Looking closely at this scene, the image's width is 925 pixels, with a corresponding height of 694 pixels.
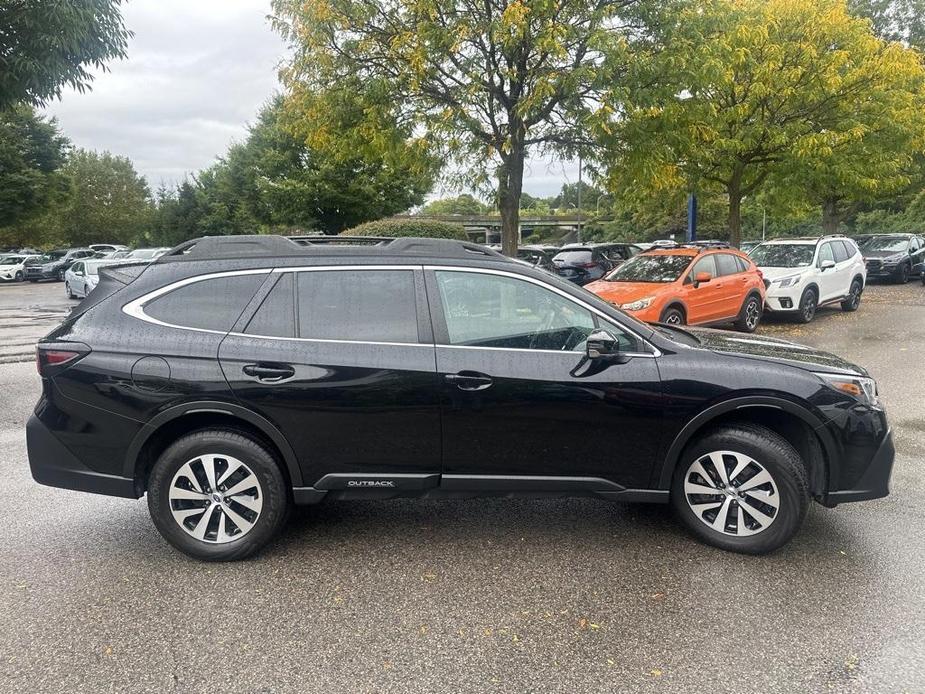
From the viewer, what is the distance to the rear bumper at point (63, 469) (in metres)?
3.58

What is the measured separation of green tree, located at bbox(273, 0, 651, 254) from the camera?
376 inches

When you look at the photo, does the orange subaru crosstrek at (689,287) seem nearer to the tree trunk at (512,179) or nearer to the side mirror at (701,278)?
the side mirror at (701,278)

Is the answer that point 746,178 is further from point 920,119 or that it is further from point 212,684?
point 212,684

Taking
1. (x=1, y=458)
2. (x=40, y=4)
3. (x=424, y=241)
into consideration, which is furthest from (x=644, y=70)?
(x=40, y=4)

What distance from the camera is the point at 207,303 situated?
145 inches

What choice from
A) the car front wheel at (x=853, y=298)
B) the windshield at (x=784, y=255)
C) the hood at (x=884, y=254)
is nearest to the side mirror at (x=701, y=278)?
the windshield at (x=784, y=255)

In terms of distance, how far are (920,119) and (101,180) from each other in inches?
2365

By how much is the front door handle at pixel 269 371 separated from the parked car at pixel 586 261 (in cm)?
1253

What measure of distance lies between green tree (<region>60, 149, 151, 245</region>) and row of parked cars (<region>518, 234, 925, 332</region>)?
51.4 m

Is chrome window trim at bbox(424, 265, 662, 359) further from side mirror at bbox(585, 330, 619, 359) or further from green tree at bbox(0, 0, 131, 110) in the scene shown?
green tree at bbox(0, 0, 131, 110)

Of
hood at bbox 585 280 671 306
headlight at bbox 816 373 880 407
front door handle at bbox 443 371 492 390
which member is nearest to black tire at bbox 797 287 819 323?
hood at bbox 585 280 671 306

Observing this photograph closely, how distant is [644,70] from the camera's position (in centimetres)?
984

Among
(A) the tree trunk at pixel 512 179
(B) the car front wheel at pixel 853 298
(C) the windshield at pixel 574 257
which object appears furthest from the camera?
(C) the windshield at pixel 574 257

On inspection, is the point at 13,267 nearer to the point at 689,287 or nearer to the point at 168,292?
the point at 689,287
